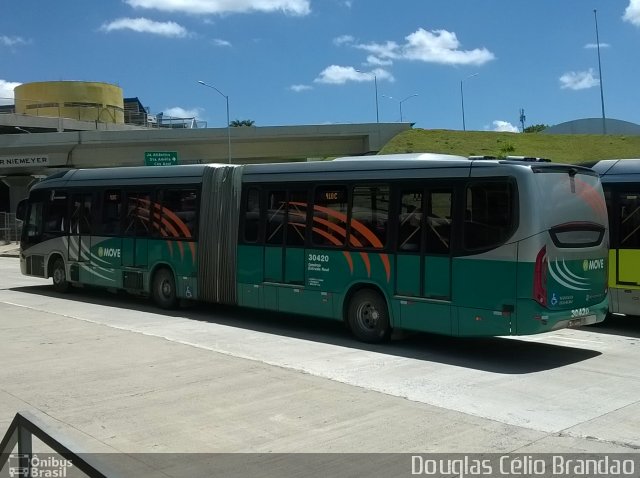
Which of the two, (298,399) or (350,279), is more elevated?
(350,279)

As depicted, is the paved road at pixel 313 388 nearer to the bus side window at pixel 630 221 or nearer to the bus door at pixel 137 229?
the bus side window at pixel 630 221

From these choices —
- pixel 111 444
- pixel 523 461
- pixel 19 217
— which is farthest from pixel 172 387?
pixel 19 217

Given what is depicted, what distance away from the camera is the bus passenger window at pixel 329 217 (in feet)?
36.5

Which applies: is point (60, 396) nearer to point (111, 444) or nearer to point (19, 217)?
point (111, 444)

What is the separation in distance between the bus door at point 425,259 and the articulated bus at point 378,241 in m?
0.02

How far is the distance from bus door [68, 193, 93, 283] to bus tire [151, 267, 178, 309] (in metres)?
2.41

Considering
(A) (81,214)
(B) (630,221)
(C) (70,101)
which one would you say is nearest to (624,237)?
(B) (630,221)

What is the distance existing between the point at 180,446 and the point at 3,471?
2125mm

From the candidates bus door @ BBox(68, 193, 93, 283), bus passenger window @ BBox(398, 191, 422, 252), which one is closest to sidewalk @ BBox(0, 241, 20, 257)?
bus door @ BBox(68, 193, 93, 283)

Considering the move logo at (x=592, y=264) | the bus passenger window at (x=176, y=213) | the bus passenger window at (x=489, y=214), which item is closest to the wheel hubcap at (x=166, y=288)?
the bus passenger window at (x=176, y=213)

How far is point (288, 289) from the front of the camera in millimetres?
11875

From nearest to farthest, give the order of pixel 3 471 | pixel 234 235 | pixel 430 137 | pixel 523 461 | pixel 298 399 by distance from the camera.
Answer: pixel 3 471
pixel 523 461
pixel 298 399
pixel 234 235
pixel 430 137

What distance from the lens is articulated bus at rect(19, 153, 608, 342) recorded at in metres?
9.09

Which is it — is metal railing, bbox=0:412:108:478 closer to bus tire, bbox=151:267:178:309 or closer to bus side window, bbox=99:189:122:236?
bus tire, bbox=151:267:178:309
